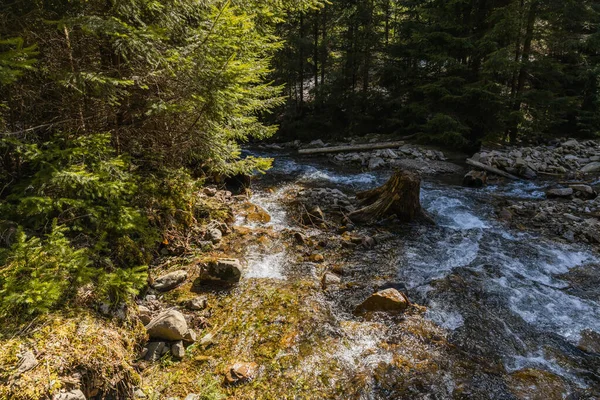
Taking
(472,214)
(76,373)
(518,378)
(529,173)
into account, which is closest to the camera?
(76,373)

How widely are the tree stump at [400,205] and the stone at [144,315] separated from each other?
5.38m

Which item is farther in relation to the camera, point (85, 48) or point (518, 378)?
point (85, 48)

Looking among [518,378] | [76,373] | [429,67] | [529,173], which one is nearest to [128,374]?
[76,373]

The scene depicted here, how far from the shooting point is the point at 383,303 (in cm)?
470

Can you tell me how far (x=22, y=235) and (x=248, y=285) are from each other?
3.03m

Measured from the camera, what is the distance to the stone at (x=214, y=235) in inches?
251

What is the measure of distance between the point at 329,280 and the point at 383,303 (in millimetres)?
1030

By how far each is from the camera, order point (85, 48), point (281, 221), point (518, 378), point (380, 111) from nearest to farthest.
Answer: point (518, 378), point (85, 48), point (281, 221), point (380, 111)

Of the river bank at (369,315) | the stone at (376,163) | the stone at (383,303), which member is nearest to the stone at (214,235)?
the river bank at (369,315)

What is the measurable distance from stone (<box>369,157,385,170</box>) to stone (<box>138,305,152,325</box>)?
12218mm

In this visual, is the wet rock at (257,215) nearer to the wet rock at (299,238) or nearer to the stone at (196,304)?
the wet rock at (299,238)

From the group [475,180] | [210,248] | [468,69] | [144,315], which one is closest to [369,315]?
[144,315]

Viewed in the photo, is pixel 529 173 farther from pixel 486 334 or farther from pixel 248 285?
pixel 248 285

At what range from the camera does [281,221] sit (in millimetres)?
7926
